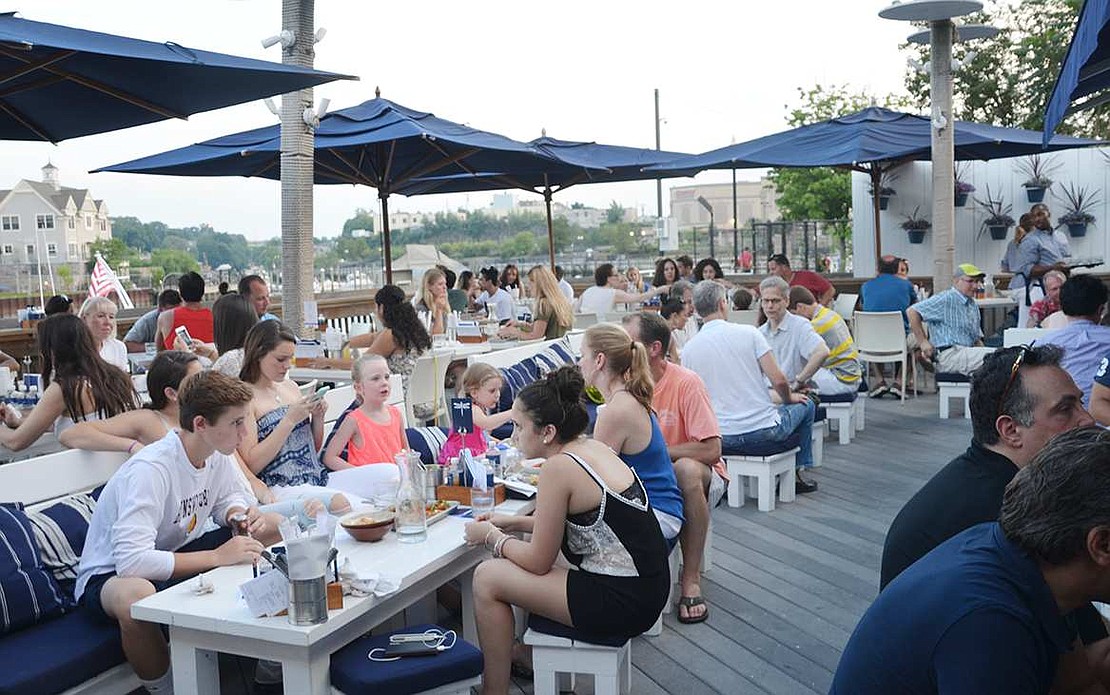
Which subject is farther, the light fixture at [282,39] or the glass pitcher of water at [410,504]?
the light fixture at [282,39]

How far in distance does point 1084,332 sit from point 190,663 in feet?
15.4

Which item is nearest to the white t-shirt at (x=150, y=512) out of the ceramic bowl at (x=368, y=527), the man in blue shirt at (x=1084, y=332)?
the ceramic bowl at (x=368, y=527)

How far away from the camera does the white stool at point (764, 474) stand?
613 cm

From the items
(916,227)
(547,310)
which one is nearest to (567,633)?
(547,310)

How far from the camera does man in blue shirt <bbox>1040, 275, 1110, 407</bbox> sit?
5.19 meters

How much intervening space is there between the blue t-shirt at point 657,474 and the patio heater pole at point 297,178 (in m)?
4.86

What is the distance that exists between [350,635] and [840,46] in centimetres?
2591

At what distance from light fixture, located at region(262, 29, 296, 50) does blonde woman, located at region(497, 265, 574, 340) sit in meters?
2.87

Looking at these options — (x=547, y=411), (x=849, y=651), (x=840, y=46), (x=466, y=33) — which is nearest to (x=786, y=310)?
(x=547, y=411)

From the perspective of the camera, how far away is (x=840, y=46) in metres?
26.0

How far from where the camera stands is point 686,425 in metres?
4.85

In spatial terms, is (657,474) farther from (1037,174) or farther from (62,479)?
(1037,174)

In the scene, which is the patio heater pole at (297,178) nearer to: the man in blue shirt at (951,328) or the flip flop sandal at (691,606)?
the flip flop sandal at (691,606)

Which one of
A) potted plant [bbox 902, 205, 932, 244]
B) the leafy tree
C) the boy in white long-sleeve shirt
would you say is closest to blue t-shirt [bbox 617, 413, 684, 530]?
the boy in white long-sleeve shirt
